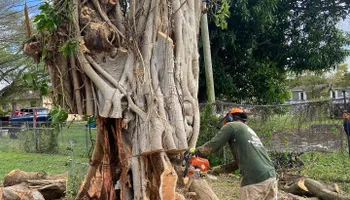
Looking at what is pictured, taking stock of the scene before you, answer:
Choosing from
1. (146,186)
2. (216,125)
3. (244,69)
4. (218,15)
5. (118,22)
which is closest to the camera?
(146,186)

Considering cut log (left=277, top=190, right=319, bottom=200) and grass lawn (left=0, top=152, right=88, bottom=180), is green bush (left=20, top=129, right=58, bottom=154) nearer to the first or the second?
grass lawn (left=0, top=152, right=88, bottom=180)

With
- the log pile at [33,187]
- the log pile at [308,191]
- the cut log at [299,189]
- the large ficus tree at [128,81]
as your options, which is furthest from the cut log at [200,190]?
the cut log at [299,189]

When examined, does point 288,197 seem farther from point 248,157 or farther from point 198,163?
point 198,163

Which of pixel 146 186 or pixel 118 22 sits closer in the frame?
pixel 146 186

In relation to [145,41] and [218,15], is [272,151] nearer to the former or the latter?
[218,15]

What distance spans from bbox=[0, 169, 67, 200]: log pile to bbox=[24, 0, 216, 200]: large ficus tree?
2.25m

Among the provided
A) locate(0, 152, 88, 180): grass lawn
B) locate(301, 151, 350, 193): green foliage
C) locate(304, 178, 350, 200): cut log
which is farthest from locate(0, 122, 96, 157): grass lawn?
locate(304, 178, 350, 200): cut log

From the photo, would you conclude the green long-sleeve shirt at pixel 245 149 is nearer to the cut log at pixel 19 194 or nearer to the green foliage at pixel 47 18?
the green foliage at pixel 47 18

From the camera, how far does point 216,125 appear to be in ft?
35.5

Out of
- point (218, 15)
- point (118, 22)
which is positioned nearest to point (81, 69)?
point (118, 22)

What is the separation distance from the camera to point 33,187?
7398 mm

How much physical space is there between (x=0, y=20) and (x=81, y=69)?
1705 cm

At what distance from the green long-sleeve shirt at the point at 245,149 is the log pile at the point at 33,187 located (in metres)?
3.37

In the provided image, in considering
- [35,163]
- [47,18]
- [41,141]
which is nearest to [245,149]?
[47,18]
